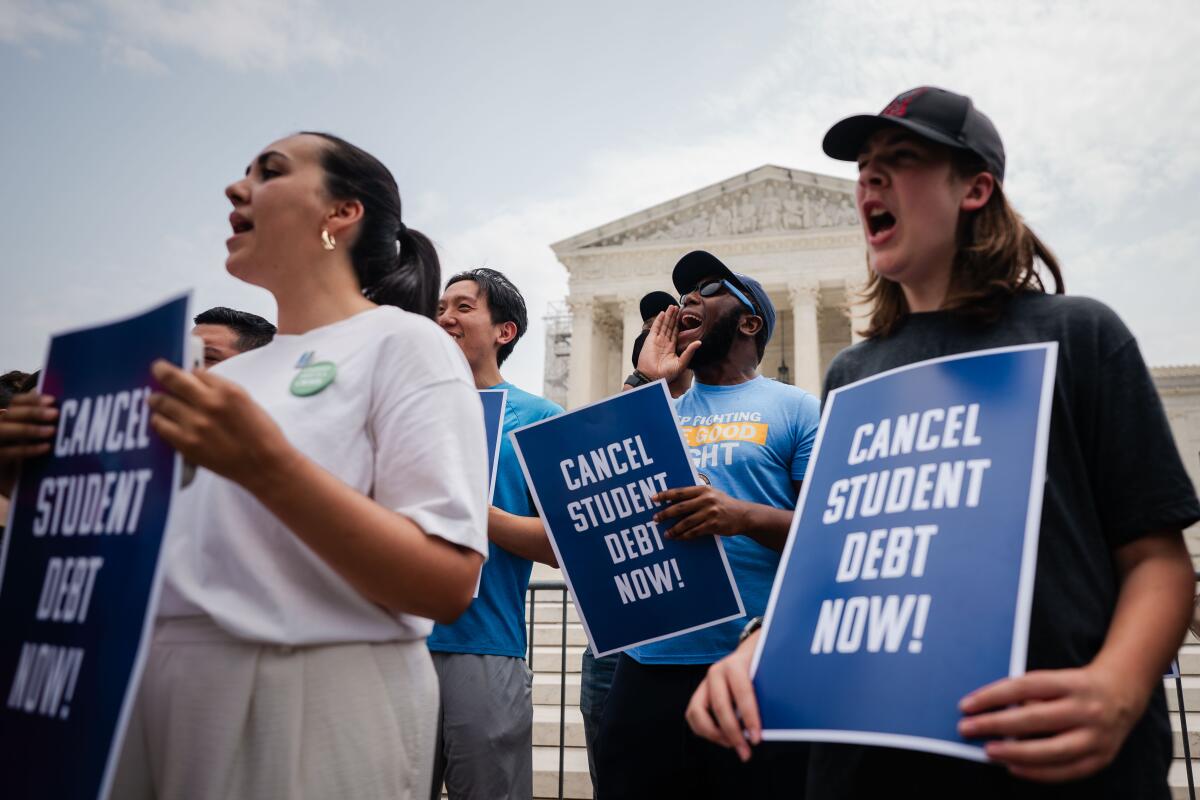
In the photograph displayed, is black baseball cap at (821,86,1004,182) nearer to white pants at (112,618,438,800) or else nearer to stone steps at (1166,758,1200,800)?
white pants at (112,618,438,800)

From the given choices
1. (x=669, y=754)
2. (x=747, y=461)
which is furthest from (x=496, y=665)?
(x=747, y=461)

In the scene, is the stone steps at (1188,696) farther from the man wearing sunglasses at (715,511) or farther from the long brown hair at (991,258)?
the long brown hair at (991,258)

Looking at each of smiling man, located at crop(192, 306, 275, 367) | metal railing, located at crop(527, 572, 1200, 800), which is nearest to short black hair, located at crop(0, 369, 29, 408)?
smiling man, located at crop(192, 306, 275, 367)

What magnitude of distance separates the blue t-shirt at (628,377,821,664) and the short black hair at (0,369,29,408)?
11.1ft

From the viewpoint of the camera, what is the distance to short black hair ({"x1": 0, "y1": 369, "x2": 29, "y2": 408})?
4.23m

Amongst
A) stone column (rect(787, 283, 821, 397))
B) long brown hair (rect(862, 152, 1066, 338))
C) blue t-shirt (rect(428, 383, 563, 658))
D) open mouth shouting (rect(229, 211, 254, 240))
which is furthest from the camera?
stone column (rect(787, 283, 821, 397))

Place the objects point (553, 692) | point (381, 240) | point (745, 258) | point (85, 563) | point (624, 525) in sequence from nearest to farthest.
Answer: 1. point (85, 563)
2. point (381, 240)
3. point (624, 525)
4. point (553, 692)
5. point (745, 258)

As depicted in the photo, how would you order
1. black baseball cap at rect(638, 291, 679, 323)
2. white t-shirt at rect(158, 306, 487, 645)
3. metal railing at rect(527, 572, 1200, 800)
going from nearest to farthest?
white t-shirt at rect(158, 306, 487, 645), metal railing at rect(527, 572, 1200, 800), black baseball cap at rect(638, 291, 679, 323)

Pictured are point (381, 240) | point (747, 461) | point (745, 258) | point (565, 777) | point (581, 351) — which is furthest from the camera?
point (581, 351)

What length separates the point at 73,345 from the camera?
1.52 m

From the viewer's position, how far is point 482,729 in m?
2.95

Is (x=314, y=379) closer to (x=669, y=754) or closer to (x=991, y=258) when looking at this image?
(x=991, y=258)

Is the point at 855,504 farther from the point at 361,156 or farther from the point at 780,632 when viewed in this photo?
the point at 361,156

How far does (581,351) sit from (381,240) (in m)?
35.8
